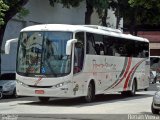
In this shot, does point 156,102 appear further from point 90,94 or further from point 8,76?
point 8,76

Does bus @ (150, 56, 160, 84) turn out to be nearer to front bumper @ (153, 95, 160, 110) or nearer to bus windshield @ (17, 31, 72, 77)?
bus windshield @ (17, 31, 72, 77)

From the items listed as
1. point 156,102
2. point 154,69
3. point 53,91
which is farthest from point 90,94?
point 154,69

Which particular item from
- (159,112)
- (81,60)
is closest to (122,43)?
(81,60)

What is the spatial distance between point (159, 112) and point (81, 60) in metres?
4.98

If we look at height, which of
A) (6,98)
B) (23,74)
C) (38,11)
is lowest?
(6,98)

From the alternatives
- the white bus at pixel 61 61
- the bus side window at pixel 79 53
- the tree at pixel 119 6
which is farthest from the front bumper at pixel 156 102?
the tree at pixel 119 6

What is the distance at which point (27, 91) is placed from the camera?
2038 cm

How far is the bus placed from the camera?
153 feet

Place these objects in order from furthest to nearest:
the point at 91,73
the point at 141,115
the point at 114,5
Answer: the point at 114,5 < the point at 91,73 < the point at 141,115

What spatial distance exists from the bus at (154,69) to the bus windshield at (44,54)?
88.1 feet

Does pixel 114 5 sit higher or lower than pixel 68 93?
higher

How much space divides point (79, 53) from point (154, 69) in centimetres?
3028

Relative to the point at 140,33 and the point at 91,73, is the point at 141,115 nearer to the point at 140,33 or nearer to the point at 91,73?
the point at 91,73

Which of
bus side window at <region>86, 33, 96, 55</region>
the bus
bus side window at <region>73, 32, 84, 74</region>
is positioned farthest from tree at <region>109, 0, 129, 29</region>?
bus side window at <region>73, 32, 84, 74</region>
